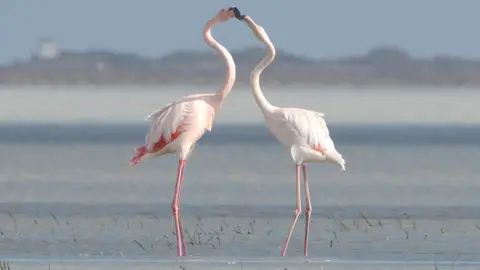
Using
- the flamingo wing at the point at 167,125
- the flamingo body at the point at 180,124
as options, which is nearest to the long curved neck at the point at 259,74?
the flamingo body at the point at 180,124

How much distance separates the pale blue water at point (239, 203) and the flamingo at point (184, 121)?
713 mm

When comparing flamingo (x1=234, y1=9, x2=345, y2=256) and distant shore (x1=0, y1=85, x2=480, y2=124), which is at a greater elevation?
distant shore (x1=0, y1=85, x2=480, y2=124)

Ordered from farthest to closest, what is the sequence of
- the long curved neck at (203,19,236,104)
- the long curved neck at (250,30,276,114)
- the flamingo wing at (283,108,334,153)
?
the long curved neck at (203,19,236,104)
the long curved neck at (250,30,276,114)
the flamingo wing at (283,108,334,153)

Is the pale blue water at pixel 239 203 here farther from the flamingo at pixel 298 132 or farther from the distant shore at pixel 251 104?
the distant shore at pixel 251 104

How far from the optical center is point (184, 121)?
11562mm

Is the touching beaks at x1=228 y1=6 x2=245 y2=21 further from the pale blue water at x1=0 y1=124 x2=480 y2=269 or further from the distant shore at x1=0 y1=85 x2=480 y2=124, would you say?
the distant shore at x1=0 y1=85 x2=480 y2=124

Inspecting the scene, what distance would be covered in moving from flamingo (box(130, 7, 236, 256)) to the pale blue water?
2.34 feet

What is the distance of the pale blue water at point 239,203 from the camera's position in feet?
39.5

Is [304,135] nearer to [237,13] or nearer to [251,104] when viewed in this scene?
[237,13]

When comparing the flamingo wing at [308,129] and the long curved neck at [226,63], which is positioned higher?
the long curved neck at [226,63]

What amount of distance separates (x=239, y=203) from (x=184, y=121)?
174 inches

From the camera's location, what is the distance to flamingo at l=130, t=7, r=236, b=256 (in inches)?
455

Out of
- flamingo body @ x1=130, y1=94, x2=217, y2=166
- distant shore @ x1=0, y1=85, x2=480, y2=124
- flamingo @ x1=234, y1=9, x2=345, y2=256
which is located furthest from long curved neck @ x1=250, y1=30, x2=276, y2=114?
distant shore @ x1=0, y1=85, x2=480, y2=124

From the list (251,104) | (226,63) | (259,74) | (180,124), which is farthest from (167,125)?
(251,104)
